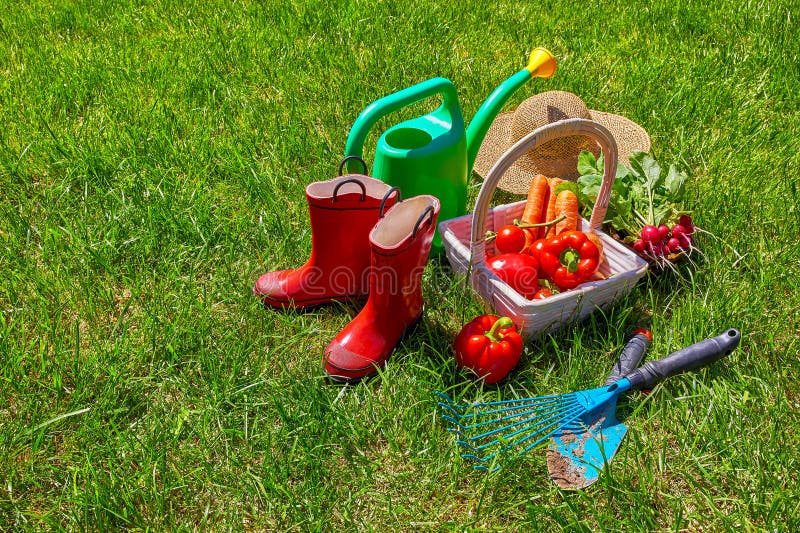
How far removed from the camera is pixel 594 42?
375cm

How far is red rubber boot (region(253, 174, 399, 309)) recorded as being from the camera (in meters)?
1.99

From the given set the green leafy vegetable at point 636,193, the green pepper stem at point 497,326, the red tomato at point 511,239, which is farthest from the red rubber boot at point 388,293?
the green leafy vegetable at point 636,193

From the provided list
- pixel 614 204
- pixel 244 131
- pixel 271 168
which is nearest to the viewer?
pixel 614 204

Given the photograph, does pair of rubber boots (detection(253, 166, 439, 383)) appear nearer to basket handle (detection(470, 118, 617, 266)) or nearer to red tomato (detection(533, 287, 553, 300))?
basket handle (detection(470, 118, 617, 266))

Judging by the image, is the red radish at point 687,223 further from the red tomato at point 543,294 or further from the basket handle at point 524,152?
the red tomato at point 543,294

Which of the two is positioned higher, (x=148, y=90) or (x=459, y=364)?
(x=148, y=90)

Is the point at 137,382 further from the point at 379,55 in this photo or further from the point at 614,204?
the point at 379,55

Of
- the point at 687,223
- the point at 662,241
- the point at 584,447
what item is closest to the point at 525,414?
the point at 584,447

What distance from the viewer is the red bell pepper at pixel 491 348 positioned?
1.89 metres

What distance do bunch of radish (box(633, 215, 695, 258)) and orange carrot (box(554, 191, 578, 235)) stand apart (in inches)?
8.6

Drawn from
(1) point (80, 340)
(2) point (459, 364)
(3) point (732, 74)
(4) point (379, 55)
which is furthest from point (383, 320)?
(3) point (732, 74)

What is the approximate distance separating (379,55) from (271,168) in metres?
1.09

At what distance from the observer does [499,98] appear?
2260 mm

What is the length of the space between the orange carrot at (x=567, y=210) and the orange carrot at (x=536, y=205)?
6 centimetres
